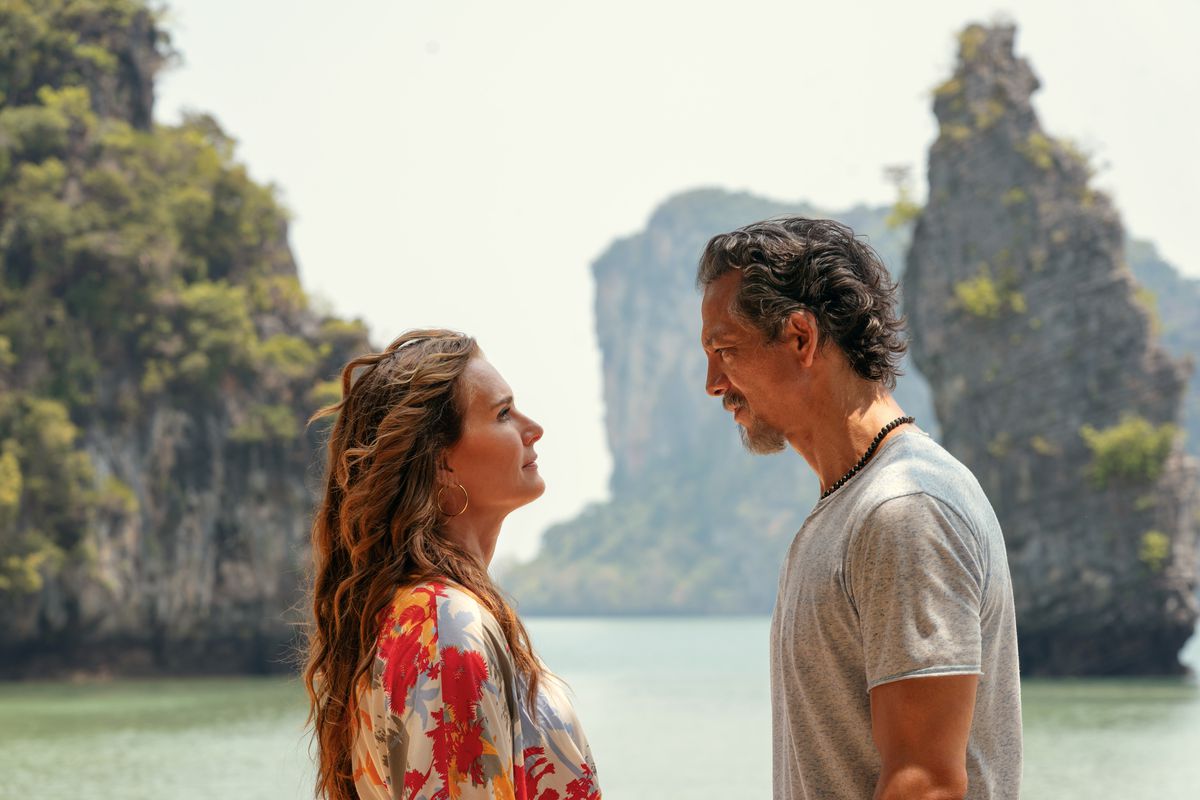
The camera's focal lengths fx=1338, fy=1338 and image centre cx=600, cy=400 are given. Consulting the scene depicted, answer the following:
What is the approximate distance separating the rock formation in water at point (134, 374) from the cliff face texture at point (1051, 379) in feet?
56.1

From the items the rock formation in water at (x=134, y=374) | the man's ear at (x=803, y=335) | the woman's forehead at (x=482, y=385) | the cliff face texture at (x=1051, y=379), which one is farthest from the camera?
A: the cliff face texture at (x=1051, y=379)

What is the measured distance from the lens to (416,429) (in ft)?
6.68

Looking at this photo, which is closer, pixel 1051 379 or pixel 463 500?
pixel 463 500

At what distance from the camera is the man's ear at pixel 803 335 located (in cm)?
191

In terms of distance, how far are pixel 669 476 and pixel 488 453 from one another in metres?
158

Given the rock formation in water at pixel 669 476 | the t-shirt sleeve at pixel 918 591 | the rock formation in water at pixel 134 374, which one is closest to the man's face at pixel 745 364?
the t-shirt sleeve at pixel 918 591

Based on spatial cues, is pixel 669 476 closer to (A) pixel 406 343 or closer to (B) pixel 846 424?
(A) pixel 406 343

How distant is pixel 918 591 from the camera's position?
166 centimetres

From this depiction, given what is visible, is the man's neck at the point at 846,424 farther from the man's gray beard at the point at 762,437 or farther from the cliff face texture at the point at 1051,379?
the cliff face texture at the point at 1051,379

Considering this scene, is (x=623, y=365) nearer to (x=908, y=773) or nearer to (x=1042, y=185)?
(x=1042, y=185)

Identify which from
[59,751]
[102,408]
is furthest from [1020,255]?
[59,751]

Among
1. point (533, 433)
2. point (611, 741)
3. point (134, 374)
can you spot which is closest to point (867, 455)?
point (533, 433)

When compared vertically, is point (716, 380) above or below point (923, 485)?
above

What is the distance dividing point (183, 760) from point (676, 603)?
4839 inches
